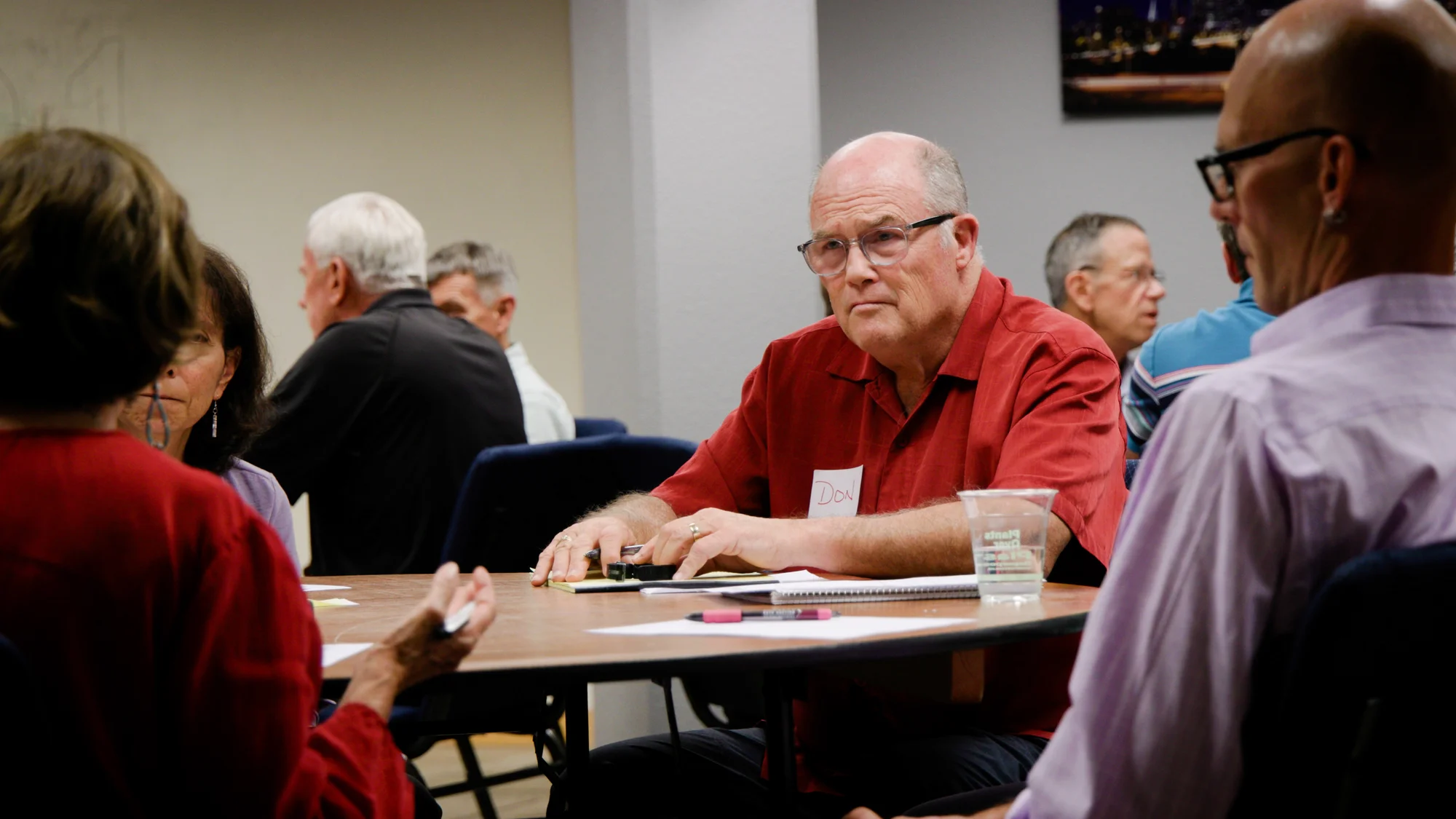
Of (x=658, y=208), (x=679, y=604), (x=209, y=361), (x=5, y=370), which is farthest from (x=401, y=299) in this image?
(x=5, y=370)

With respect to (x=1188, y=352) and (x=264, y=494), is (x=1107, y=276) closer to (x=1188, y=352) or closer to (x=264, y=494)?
(x=1188, y=352)

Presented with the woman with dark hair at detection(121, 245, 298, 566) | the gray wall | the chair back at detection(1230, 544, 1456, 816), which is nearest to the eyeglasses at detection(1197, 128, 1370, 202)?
the chair back at detection(1230, 544, 1456, 816)

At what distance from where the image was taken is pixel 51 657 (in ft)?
3.22

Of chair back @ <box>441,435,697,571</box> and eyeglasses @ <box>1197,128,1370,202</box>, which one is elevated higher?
eyeglasses @ <box>1197,128,1370,202</box>

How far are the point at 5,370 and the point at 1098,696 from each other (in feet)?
2.85

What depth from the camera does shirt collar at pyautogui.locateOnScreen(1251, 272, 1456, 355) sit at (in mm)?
1032

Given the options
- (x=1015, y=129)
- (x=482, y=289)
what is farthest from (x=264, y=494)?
(x=1015, y=129)

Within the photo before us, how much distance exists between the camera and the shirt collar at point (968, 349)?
84.7 inches

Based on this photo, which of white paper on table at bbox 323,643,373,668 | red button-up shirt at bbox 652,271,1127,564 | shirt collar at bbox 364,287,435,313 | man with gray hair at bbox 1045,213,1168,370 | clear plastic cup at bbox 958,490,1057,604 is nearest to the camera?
white paper on table at bbox 323,643,373,668

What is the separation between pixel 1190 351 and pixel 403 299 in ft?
6.78

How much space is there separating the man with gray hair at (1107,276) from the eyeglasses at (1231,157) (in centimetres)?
347

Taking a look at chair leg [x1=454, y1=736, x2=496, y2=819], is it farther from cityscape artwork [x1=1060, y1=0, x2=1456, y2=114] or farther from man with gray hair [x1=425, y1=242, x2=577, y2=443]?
cityscape artwork [x1=1060, y1=0, x2=1456, y2=114]

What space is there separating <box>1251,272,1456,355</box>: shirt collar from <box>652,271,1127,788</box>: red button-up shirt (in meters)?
0.82

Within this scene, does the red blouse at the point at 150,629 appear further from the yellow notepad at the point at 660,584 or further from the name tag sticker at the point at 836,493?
the name tag sticker at the point at 836,493
